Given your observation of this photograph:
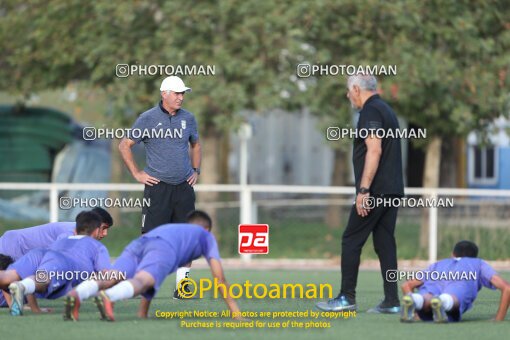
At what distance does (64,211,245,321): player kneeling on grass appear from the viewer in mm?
9438

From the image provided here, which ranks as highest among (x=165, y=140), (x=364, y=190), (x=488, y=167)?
(x=488, y=167)

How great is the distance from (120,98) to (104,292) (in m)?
11.3

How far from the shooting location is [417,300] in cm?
979

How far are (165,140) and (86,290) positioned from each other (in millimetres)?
2615

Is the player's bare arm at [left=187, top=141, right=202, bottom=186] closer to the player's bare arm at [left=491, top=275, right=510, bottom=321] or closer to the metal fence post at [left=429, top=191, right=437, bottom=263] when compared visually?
the player's bare arm at [left=491, top=275, right=510, bottom=321]

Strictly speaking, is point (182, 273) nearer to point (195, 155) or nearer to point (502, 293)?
point (195, 155)

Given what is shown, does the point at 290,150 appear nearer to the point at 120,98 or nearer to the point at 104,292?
the point at 120,98

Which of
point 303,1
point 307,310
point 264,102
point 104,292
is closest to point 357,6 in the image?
point 303,1

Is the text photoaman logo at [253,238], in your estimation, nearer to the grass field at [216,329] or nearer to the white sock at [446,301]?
the grass field at [216,329]

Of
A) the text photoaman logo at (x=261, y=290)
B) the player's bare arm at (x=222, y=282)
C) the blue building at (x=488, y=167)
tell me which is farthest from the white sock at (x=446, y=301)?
the blue building at (x=488, y=167)

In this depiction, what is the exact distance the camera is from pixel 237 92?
19.9 metres

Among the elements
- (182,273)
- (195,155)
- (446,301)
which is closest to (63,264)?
(182,273)

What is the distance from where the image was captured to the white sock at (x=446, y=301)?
32.3 feet

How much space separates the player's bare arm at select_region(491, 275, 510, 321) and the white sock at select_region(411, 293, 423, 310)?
0.70m
